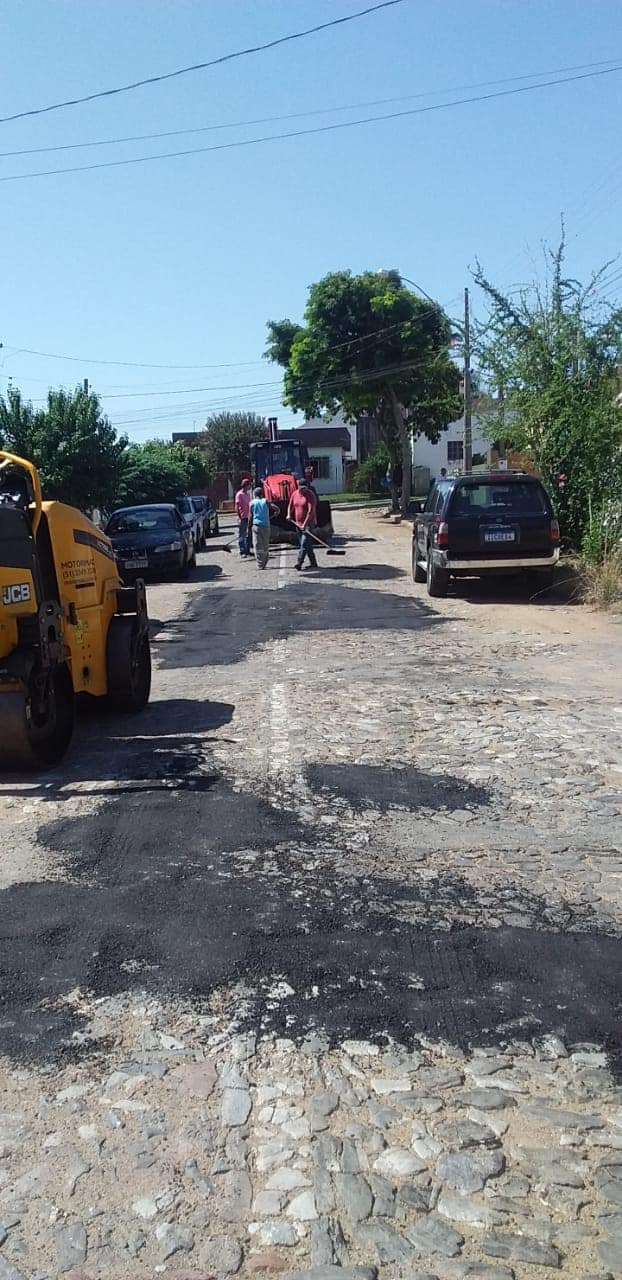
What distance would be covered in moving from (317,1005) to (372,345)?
124 feet

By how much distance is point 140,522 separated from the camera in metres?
22.7

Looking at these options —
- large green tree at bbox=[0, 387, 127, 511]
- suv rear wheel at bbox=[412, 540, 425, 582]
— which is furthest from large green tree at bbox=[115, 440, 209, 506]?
suv rear wheel at bbox=[412, 540, 425, 582]

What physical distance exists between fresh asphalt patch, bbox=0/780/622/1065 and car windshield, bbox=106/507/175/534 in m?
17.3

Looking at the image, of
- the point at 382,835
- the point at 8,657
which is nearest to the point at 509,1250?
the point at 382,835

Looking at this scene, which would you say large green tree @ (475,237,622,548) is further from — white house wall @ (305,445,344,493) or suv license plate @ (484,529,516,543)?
white house wall @ (305,445,344,493)

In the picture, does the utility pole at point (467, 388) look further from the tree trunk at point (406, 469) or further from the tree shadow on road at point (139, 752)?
the tree shadow on road at point (139, 752)

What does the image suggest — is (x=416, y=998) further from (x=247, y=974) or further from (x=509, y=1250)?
(x=509, y=1250)

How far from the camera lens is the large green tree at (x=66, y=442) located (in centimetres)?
2820

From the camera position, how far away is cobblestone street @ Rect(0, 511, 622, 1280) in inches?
113

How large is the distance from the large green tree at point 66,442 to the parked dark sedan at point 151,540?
598 cm

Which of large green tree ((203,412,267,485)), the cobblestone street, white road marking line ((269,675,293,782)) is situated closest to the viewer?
the cobblestone street

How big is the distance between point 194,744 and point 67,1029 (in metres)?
4.20

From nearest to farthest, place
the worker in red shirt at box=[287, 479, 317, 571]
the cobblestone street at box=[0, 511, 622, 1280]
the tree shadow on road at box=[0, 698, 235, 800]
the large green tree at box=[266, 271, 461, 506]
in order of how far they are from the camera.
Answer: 1. the cobblestone street at box=[0, 511, 622, 1280]
2. the tree shadow on road at box=[0, 698, 235, 800]
3. the worker in red shirt at box=[287, 479, 317, 571]
4. the large green tree at box=[266, 271, 461, 506]

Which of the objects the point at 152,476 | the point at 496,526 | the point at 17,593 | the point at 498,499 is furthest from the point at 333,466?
the point at 17,593
